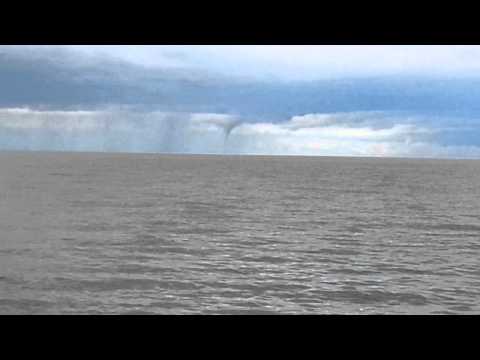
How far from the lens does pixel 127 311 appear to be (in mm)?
7961

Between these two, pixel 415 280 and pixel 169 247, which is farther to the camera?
pixel 169 247

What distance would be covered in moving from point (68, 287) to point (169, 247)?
227 inches

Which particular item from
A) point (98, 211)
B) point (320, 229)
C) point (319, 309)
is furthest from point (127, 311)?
point (98, 211)

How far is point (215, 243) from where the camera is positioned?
53.0 ft
